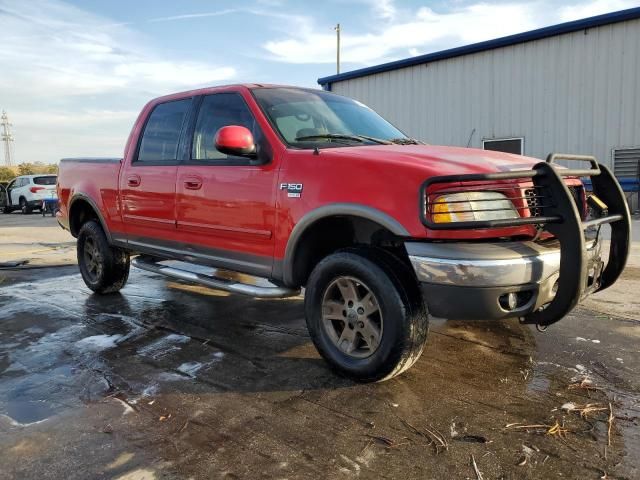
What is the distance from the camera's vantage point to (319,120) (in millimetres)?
4055

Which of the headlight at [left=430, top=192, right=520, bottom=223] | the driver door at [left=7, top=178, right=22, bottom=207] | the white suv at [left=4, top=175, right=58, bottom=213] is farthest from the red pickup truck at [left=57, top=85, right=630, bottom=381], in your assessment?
the driver door at [left=7, top=178, right=22, bottom=207]

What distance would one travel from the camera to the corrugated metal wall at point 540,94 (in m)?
12.9

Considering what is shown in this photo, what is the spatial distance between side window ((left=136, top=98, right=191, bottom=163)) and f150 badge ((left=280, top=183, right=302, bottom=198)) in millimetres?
1515

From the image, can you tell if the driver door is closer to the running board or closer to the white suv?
the white suv

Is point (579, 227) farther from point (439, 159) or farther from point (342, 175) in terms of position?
point (342, 175)

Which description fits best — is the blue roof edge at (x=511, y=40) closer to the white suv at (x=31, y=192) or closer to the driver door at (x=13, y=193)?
the white suv at (x=31, y=192)

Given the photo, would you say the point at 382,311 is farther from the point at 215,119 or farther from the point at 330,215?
the point at 215,119

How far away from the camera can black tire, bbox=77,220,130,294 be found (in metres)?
5.70

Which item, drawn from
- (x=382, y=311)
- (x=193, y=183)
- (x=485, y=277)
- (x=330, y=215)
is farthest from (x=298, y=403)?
(x=193, y=183)

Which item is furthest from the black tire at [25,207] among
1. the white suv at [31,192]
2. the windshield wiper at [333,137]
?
the windshield wiper at [333,137]

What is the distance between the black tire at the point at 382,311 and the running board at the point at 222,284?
0.41 m

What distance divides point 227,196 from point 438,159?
164 centimetres

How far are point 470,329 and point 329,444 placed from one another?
2.17 m

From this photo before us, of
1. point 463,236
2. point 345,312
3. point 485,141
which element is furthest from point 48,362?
point 485,141
